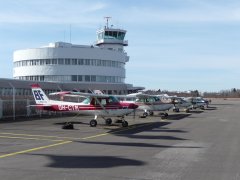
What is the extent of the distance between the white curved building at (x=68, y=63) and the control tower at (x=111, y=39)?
353 cm

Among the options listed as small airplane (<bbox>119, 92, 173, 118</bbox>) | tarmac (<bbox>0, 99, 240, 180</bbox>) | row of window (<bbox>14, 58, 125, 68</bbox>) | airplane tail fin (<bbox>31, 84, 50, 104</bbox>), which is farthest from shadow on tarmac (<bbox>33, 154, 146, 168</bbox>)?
row of window (<bbox>14, 58, 125, 68</bbox>)

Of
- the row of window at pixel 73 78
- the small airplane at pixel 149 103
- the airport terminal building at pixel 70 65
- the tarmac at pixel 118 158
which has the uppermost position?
the airport terminal building at pixel 70 65

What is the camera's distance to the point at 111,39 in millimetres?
87625

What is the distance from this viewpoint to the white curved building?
257 feet

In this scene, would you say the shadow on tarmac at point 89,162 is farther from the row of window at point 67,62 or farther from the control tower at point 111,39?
the control tower at point 111,39

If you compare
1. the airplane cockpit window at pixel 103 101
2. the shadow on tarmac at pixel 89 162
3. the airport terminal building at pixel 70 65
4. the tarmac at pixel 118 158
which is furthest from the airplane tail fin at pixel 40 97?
the airport terminal building at pixel 70 65

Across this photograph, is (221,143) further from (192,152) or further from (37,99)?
(37,99)

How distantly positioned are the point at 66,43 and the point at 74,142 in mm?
64068

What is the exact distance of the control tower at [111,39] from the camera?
287 feet

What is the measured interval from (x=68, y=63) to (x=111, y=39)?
44.7 feet

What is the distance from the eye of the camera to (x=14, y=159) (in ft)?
40.6

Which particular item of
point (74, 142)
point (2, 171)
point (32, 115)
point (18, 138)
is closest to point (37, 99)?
point (32, 115)

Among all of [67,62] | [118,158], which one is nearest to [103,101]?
[118,158]

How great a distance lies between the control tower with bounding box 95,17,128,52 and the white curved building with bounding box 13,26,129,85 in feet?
11.6
